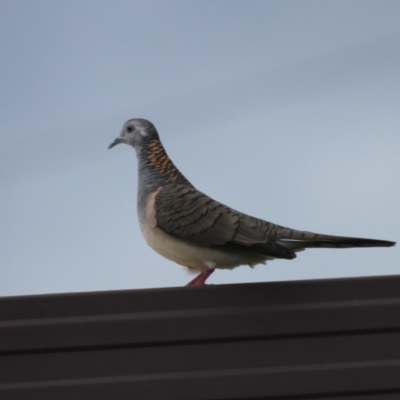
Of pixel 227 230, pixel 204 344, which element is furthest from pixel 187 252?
pixel 204 344

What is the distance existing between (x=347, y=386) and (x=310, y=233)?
109 centimetres

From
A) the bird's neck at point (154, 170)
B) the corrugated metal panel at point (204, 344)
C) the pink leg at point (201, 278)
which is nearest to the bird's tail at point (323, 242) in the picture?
the pink leg at point (201, 278)

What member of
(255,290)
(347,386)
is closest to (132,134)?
(255,290)

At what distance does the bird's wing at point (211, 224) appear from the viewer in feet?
11.1

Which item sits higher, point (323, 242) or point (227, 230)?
point (227, 230)

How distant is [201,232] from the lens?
11.8 ft

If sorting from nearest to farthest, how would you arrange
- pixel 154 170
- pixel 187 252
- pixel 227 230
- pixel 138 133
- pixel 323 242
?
1. pixel 323 242
2. pixel 227 230
3. pixel 187 252
4. pixel 154 170
5. pixel 138 133

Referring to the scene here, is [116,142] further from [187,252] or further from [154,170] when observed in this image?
[187,252]

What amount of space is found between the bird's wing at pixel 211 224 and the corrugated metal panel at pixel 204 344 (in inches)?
33.2

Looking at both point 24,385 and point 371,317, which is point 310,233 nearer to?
point 371,317

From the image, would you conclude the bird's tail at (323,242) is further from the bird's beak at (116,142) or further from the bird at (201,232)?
the bird's beak at (116,142)

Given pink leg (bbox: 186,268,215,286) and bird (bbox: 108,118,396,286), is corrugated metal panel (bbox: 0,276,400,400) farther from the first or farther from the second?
pink leg (bbox: 186,268,215,286)

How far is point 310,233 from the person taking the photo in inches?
132

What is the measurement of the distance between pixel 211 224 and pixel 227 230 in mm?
105
